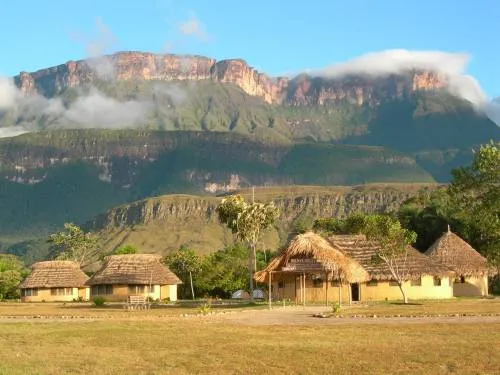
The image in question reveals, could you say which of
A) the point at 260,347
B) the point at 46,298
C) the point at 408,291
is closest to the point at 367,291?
the point at 408,291

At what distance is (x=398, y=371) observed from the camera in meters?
18.8

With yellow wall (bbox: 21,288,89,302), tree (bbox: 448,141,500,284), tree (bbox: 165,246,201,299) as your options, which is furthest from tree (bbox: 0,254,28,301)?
tree (bbox: 448,141,500,284)

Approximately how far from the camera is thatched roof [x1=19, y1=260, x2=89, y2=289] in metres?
88.0

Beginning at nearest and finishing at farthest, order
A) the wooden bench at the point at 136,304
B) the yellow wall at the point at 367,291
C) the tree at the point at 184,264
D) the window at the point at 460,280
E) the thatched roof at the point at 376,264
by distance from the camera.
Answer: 1. the wooden bench at the point at 136,304
2. the yellow wall at the point at 367,291
3. the thatched roof at the point at 376,264
4. the window at the point at 460,280
5. the tree at the point at 184,264

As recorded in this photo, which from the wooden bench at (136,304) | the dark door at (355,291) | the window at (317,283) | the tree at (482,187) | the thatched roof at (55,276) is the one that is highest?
the tree at (482,187)

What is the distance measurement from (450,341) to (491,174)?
20405 mm

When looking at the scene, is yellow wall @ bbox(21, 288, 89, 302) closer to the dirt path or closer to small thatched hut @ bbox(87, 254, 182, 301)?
small thatched hut @ bbox(87, 254, 182, 301)

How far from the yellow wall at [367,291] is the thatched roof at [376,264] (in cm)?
78

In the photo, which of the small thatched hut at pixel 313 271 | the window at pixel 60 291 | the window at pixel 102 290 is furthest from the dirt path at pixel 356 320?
the window at pixel 60 291

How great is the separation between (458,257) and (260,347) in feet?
152

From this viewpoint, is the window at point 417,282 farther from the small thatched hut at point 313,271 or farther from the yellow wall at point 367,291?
the small thatched hut at point 313,271

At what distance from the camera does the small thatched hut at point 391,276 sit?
61.1m

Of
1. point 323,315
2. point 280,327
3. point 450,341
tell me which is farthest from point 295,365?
point 323,315

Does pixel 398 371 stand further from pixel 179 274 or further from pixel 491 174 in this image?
pixel 179 274
